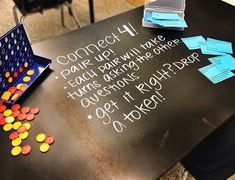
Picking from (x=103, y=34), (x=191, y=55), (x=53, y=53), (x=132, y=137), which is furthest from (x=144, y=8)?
(x=132, y=137)

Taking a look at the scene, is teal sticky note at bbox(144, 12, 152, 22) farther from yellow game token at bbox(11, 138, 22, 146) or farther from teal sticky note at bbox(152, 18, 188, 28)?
yellow game token at bbox(11, 138, 22, 146)

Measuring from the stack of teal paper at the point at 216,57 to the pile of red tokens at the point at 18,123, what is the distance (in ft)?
2.22

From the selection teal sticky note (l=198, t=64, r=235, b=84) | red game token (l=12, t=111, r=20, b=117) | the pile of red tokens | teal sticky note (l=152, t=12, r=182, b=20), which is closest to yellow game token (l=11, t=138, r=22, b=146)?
the pile of red tokens

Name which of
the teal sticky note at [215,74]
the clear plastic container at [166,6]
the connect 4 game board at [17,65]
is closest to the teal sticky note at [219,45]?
the teal sticky note at [215,74]

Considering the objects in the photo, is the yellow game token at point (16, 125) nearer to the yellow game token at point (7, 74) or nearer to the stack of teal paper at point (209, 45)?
the yellow game token at point (7, 74)

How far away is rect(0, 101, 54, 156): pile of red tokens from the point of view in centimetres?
82

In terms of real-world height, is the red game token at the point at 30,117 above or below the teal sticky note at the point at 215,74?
above

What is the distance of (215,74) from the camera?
109 cm

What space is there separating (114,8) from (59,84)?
2.10m

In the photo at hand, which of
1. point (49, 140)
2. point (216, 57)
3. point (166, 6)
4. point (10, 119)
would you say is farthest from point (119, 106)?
point (166, 6)

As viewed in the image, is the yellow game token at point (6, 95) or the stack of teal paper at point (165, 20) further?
the stack of teal paper at point (165, 20)

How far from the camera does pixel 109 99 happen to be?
0.98 m

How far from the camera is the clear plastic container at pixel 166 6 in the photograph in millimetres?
1355

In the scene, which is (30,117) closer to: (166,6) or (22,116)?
(22,116)
